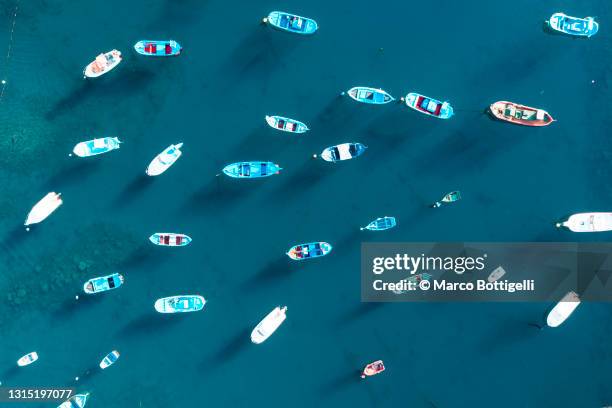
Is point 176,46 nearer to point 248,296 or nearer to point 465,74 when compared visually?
point 248,296

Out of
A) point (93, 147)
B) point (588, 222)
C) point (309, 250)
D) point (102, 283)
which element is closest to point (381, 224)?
point (309, 250)

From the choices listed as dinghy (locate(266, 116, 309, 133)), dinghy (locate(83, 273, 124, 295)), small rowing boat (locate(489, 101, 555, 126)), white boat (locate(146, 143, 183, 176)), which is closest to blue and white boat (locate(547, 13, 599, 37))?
small rowing boat (locate(489, 101, 555, 126))

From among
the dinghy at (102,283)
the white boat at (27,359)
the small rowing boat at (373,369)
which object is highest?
the dinghy at (102,283)

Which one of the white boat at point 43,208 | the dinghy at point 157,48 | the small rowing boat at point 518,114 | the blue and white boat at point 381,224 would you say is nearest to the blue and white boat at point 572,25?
the small rowing boat at point 518,114

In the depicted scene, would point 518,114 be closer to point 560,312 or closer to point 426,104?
point 426,104

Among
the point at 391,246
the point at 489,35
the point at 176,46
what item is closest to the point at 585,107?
the point at 489,35

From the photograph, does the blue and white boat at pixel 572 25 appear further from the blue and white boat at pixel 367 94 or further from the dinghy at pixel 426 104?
the blue and white boat at pixel 367 94
